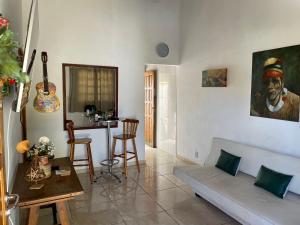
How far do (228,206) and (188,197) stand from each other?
0.98m

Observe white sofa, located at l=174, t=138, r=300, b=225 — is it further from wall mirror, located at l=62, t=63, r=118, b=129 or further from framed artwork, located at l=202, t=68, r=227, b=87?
wall mirror, located at l=62, t=63, r=118, b=129

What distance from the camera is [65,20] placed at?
416 centimetres

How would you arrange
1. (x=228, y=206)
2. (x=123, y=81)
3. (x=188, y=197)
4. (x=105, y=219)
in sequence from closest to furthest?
1. (x=228, y=206)
2. (x=105, y=219)
3. (x=188, y=197)
4. (x=123, y=81)

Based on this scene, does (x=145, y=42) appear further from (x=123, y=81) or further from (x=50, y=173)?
(x=50, y=173)

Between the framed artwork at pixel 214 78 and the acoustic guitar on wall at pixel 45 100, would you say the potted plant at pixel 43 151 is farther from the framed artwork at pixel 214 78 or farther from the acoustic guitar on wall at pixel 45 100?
the framed artwork at pixel 214 78

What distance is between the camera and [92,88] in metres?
4.49

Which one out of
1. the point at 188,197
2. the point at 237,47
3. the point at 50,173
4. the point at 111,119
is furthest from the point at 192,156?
the point at 50,173

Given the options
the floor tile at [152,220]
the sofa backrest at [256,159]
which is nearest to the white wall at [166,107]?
the sofa backrest at [256,159]

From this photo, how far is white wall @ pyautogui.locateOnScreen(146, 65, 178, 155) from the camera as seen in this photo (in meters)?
5.71

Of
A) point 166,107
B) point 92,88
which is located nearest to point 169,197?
point 92,88

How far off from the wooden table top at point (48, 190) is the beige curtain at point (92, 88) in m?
2.30

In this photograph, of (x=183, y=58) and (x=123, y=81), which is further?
(x=183, y=58)

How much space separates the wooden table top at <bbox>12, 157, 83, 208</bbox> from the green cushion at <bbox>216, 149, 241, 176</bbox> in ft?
6.90

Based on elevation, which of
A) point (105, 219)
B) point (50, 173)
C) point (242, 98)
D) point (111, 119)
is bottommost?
point (105, 219)
